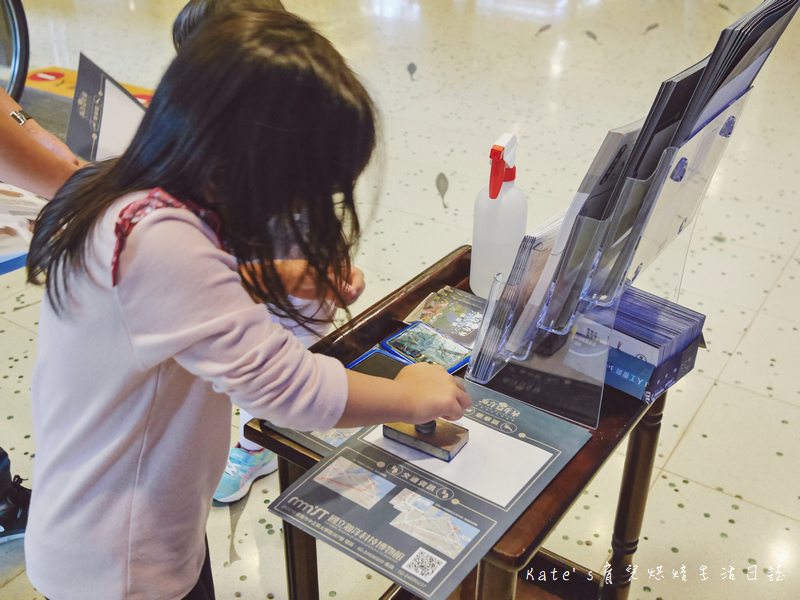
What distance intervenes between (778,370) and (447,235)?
102cm

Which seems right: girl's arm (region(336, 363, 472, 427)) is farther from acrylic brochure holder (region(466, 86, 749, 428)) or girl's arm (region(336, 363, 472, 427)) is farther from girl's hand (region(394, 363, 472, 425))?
acrylic brochure holder (region(466, 86, 749, 428))

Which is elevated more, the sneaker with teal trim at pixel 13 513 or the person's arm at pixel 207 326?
the person's arm at pixel 207 326

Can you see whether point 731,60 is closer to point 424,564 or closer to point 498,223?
point 498,223

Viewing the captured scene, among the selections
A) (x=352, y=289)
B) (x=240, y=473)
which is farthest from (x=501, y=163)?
(x=240, y=473)

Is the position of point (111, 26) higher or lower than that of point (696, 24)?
lower

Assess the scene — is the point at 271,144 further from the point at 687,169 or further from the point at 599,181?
the point at 687,169

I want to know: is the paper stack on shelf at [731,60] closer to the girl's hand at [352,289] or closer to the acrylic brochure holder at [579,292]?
the acrylic brochure holder at [579,292]

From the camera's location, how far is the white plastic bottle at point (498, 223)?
3.62 feet

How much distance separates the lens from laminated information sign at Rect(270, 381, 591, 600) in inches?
26.6

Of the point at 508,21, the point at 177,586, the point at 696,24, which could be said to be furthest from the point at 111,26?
the point at 177,586

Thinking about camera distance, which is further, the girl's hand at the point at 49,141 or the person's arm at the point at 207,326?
the girl's hand at the point at 49,141

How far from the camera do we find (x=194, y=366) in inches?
23.8

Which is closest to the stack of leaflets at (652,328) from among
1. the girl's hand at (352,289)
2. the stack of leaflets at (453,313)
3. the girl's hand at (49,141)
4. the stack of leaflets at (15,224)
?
the stack of leaflets at (453,313)

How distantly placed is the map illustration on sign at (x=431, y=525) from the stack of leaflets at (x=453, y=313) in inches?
11.6
